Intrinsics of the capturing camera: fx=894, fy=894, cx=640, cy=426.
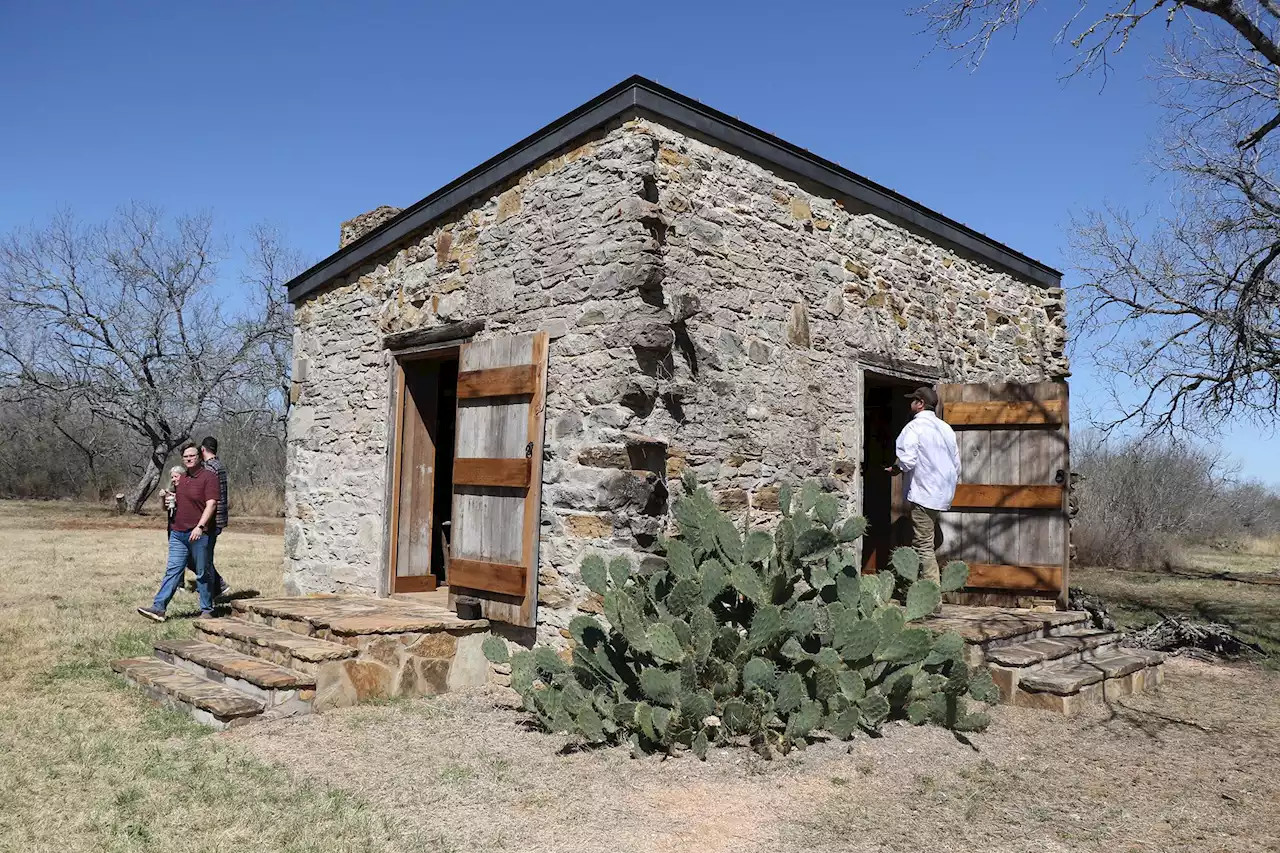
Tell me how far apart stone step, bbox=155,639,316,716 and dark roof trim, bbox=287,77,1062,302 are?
11.0ft

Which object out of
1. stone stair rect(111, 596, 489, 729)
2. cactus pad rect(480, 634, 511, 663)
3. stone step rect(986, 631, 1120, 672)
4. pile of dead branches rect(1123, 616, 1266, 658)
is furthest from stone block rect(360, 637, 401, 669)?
pile of dead branches rect(1123, 616, 1266, 658)

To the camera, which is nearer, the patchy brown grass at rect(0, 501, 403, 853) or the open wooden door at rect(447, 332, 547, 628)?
the patchy brown grass at rect(0, 501, 403, 853)

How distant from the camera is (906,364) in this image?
718cm

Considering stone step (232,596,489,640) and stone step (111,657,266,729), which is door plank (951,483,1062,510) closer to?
stone step (232,596,489,640)

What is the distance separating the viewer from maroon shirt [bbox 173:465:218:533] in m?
7.50

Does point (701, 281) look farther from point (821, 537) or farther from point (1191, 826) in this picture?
point (1191, 826)

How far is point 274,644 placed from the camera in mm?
5402

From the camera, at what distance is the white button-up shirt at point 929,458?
5.96 metres

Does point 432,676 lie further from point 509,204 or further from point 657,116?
point 657,116

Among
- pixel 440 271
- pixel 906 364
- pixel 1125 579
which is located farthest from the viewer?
pixel 1125 579

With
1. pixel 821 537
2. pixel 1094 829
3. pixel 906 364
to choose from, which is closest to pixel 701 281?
pixel 821 537

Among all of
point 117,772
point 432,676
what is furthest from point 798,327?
point 117,772

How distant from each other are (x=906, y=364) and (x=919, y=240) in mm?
1101

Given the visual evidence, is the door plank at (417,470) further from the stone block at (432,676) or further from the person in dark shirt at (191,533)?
the person in dark shirt at (191,533)
